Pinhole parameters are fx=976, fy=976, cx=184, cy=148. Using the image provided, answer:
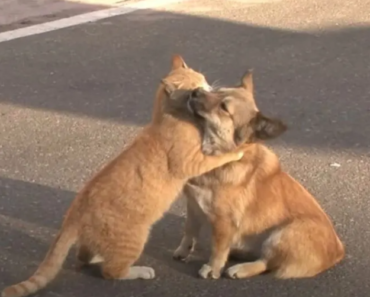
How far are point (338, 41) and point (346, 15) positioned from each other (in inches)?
46.2

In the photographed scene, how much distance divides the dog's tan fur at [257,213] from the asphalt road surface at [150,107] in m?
0.10

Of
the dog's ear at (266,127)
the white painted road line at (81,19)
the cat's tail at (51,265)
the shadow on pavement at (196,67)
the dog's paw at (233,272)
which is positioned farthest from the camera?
the white painted road line at (81,19)

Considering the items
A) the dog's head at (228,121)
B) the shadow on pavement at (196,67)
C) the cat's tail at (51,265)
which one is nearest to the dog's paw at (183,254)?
the dog's head at (228,121)

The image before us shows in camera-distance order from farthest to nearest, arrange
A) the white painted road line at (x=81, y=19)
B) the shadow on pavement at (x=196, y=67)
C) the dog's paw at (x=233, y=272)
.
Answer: the white painted road line at (x=81, y=19), the shadow on pavement at (x=196, y=67), the dog's paw at (x=233, y=272)

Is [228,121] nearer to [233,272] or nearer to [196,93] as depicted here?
[196,93]

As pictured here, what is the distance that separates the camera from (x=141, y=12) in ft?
35.6

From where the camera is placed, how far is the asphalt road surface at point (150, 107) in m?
5.15

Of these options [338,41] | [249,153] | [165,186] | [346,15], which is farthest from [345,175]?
[346,15]

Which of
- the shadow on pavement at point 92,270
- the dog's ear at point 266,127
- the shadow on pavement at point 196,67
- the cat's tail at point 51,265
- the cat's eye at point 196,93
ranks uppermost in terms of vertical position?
the cat's eye at point 196,93

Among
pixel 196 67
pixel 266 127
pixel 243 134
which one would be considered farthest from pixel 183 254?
pixel 196 67

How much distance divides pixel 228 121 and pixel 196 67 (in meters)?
4.09

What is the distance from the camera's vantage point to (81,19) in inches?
412

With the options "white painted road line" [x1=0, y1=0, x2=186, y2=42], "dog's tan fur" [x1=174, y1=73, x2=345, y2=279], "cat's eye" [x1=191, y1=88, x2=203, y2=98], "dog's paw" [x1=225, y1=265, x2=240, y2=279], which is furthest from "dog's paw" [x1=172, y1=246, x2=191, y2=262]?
"white painted road line" [x1=0, y1=0, x2=186, y2=42]

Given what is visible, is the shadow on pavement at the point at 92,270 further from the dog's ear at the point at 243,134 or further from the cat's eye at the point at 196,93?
the cat's eye at the point at 196,93
